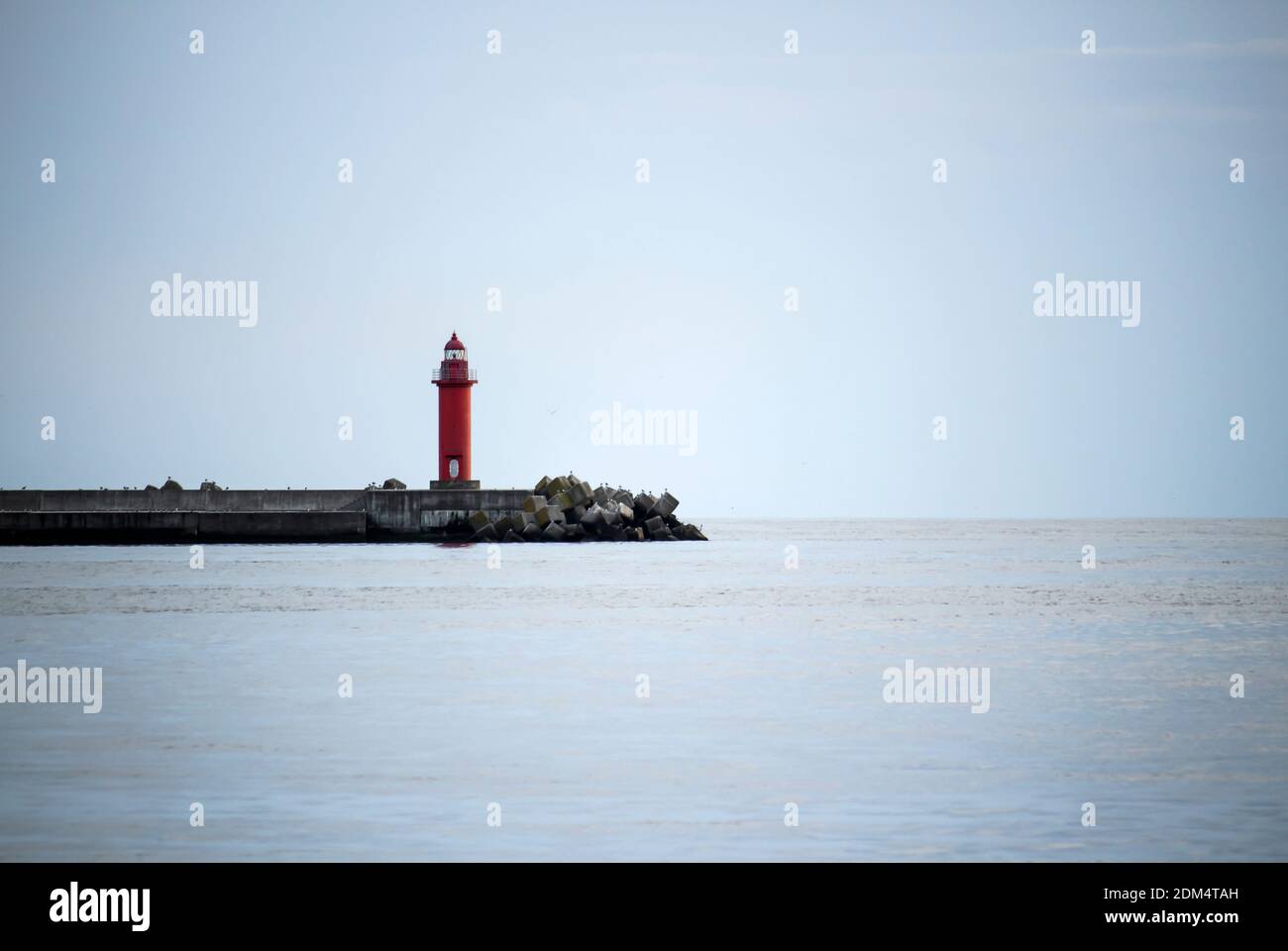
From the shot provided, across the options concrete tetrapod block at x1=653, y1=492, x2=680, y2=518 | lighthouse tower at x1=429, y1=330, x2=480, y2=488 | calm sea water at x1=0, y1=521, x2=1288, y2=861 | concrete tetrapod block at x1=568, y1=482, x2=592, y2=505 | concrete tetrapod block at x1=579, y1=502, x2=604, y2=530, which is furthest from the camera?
concrete tetrapod block at x1=653, y1=492, x2=680, y2=518

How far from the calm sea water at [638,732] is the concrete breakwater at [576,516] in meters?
18.5

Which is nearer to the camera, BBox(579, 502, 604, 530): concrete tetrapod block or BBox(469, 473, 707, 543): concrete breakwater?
BBox(469, 473, 707, 543): concrete breakwater

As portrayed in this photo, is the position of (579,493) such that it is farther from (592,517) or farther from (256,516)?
(256,516)

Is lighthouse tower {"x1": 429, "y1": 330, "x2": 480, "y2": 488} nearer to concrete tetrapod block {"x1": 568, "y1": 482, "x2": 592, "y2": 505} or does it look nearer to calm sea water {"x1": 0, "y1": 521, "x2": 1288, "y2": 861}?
concrete tetrapod block {"x1": 568, "y1": 482, "x2": 592, "y2": 505}

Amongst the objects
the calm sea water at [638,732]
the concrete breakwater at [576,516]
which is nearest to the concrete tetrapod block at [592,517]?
the concrete breakwater at [576,516]

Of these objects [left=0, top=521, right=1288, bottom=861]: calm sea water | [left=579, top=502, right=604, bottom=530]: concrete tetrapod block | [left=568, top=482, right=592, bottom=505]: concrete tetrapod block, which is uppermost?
[left=568, top=482, right=592, bottom=505]: concrete tetrapod block

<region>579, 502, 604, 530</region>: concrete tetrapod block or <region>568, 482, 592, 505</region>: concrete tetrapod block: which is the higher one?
<region>568, 482, 592, 505</region>: concrete tetrapod block

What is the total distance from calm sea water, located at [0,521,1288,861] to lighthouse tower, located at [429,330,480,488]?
16870 mm

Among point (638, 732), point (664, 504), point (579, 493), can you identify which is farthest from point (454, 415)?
point (638, 732)

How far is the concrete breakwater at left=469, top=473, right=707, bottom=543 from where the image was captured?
148ft

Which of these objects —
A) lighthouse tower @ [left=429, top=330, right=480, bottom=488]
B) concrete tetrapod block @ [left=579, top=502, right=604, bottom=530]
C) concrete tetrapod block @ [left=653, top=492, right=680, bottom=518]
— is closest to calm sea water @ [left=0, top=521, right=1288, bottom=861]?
lighthouse tower @ [left=429, top=330, right=480, bottom=488]

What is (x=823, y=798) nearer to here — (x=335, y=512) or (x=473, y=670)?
(x=473, y=670)

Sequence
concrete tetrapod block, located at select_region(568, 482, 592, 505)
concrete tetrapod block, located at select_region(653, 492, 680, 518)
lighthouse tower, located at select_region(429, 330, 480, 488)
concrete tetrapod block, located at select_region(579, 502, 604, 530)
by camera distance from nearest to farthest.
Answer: lighthouse tower, located at select_region(429, 330, 480, 488) → concrete tetrapod block, located at select_region(568, 482, 592, 505) → concrete tetrapod block, located at select_region(579, 502, 604, 530) → concrete tetrapod block, located at select_region(653, 492, 680, 518)
